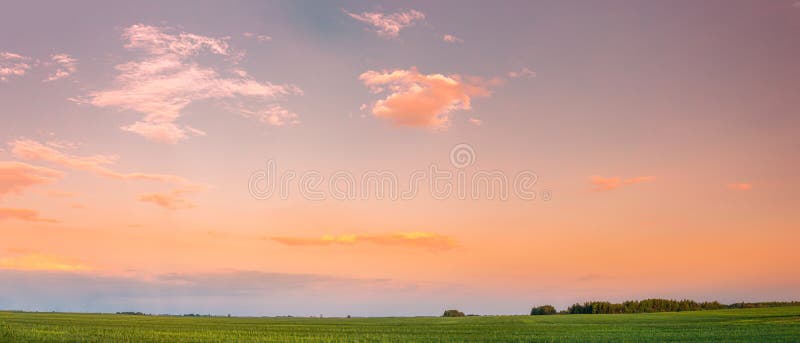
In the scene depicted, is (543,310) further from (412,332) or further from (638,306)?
(412,332)

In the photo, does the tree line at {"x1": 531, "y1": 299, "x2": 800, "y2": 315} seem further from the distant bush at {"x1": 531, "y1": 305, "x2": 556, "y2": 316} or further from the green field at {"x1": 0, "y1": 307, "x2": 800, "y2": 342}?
the green field at {"x1": 0, "y1": 307, "x2": 800, "y2": 342}

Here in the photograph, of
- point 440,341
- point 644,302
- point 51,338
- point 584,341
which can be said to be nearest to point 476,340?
point 440,341

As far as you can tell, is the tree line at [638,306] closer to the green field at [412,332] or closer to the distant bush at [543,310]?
the distant bush at [543,310]

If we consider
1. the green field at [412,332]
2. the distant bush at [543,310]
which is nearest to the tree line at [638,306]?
the distant bush at [543,310]

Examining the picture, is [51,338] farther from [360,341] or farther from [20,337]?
[360,341]

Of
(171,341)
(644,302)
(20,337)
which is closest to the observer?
(171,341)

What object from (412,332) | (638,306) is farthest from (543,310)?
(412,332)

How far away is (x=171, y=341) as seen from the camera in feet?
107

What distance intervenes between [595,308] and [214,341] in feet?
368

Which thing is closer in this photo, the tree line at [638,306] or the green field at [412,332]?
the green field at [412,332]

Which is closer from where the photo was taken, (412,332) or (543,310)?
(412,332)

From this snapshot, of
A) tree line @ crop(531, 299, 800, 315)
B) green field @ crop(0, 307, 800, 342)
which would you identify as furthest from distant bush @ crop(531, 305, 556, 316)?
green field @ crop(0, 307, 800, 342)

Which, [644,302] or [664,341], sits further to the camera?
[644,302]

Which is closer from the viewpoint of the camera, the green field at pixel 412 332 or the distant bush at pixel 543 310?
the green field at pixel 412 332
